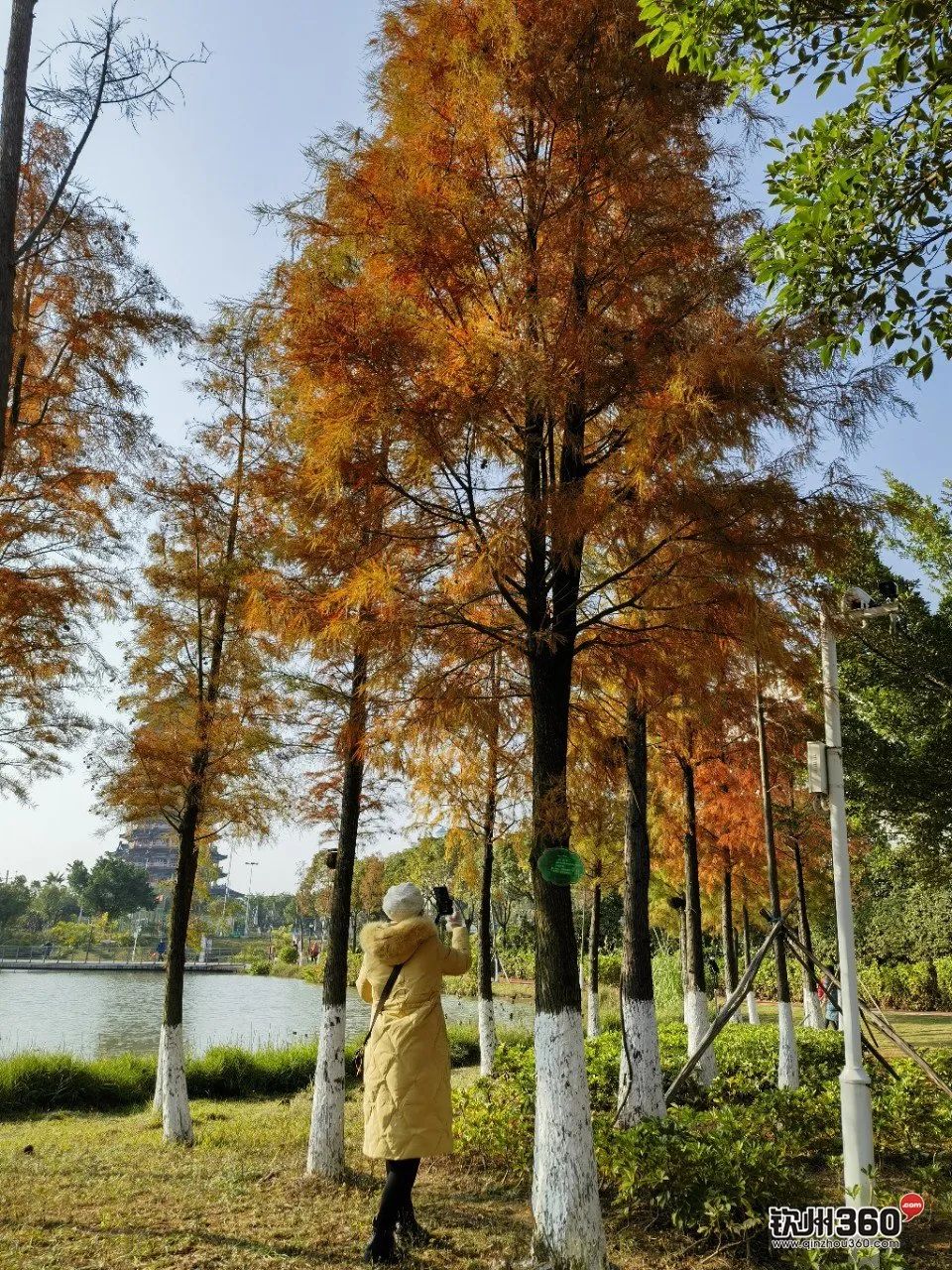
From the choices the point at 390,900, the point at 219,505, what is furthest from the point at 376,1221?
the point at 219,505

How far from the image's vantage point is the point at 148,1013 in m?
26.3

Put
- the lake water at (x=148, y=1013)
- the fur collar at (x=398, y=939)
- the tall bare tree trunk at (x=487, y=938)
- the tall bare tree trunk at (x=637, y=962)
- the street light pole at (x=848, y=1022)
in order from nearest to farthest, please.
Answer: the fur collar at (x=398, y=939)
the street light pole at (x=848, y=1022)
the tall bare tree trunk at (x=637, y=962)
the tall bare tree trunk at (x=487, y=938)
the lake water at (x=148, y=1013)

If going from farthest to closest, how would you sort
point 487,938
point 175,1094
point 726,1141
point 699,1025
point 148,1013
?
point 148,1013, point 487,938, point 699,1025, point 175,1094, point 726,1141

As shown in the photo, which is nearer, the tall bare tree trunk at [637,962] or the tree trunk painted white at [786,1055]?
the tall bare tree trunk at [637,962]

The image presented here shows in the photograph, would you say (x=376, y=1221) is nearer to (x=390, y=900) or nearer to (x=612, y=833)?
(x=390, y=900)

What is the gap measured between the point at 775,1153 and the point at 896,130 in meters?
6.18

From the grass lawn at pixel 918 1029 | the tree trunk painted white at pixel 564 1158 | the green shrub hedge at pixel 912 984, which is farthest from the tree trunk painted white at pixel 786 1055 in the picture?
the green shrub hedge at pixel 912 984

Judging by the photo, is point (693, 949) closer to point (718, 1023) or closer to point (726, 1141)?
point (718, 1023)

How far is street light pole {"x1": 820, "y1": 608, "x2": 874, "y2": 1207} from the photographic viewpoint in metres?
5.30

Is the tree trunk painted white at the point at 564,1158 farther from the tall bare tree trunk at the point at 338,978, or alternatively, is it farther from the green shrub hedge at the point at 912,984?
the green shrub hedge at the point at 912,984

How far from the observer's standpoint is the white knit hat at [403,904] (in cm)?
502

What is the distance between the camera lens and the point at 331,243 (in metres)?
5.95

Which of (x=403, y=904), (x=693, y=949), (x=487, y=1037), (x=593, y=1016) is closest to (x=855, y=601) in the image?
(x=403, y=904)

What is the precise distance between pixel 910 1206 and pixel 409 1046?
3613 mm
